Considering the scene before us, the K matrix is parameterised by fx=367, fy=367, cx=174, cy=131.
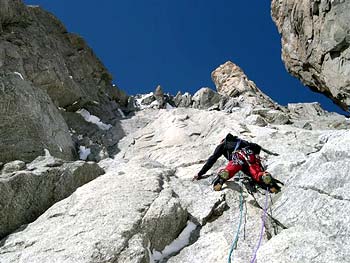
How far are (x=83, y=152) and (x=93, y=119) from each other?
10.5 m

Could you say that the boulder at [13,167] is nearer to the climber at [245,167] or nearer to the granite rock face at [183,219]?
the granite rock face at [183,219]

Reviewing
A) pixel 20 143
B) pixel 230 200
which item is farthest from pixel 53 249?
pixel 20 143

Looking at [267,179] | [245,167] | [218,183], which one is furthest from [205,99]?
[267,179]

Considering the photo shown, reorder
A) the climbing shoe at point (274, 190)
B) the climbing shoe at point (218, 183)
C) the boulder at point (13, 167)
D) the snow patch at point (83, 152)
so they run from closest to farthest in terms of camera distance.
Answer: the climbing shoe at point (274, 190)
the climbing shoe at point (218, 183)
the boulder at point (13, 167)
the snow patch at point (83, 152)

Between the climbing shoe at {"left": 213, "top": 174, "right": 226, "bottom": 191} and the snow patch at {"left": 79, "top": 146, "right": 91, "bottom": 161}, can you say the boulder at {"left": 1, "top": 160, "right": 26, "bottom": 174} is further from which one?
the snow patch at {"left": 79, "top": 146, "right": 91, "bottom": 161}

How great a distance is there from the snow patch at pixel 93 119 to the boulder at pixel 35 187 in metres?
18.0

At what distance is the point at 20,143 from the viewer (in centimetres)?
1449

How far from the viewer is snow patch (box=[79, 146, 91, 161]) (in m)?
21.0

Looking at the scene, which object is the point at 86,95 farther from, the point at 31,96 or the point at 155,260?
the point at 155,260

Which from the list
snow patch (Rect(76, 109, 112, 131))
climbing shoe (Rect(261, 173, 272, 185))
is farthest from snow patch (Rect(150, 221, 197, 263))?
snow patch (Rect(76, 109, 112, 131))

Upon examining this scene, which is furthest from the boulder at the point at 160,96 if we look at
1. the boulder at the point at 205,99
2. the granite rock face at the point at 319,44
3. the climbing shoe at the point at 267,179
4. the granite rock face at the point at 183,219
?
the climbing shoe at the point at 267,179

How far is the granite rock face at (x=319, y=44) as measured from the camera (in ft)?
78.8

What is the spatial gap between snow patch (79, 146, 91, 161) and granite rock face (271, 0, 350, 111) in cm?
1690

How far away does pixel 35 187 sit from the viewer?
36.0ft
